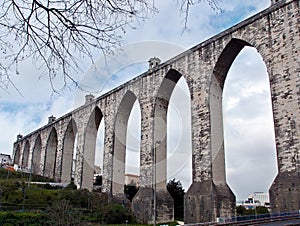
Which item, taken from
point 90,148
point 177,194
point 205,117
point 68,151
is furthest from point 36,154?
point 205,117

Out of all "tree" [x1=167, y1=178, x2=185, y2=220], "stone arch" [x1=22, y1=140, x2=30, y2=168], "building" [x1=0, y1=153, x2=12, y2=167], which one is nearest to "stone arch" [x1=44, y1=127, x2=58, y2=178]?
"stone arch" [x1=22, y1=140, x2=30, y2=168]

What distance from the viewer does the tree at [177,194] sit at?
2406 cm

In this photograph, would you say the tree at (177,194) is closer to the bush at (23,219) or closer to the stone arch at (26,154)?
the bush at (23,219)

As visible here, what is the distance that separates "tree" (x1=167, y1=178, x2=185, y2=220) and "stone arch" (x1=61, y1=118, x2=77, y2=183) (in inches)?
373

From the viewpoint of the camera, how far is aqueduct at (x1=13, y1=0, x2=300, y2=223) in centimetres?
1382

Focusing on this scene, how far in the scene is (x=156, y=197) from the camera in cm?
1922

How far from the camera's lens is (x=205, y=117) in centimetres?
1734

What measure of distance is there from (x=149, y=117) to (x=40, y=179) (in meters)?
14.2

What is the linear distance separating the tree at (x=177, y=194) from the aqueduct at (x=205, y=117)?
13.4ft

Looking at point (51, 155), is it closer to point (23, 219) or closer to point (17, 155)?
point (17, 155)

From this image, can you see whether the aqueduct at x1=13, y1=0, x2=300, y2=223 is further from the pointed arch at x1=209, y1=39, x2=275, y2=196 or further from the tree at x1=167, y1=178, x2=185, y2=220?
the tree at x1=167, y1=178, x2=185, y2=220

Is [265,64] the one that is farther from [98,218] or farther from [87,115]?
[87,115]

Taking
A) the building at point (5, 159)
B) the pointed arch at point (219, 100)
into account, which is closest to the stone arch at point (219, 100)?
the pointed arch at point (219, 100)

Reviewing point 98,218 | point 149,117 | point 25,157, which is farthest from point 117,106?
point 25,157
